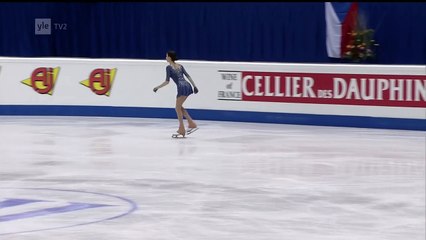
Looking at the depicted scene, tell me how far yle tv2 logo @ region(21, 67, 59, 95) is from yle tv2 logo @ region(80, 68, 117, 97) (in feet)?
2.48

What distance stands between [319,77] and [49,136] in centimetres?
580

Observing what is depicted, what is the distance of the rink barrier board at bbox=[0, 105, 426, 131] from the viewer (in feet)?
66.5

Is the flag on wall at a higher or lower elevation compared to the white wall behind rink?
higher

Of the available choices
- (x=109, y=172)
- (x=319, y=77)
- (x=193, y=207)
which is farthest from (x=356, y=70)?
(x=193, y=207)

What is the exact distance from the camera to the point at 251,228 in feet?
32.3

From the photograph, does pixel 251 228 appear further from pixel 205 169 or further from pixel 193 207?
pixel 205 169

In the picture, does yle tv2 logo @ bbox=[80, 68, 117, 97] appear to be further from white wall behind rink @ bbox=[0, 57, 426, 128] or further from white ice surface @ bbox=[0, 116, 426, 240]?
white ice surface @ bbox=[0, 116, 426, 240]

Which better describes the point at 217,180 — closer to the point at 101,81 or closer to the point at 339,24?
the point at 101,81

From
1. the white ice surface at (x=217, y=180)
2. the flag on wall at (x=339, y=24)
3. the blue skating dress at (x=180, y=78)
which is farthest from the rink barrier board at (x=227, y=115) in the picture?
the flag on wall at (x=339, y=24)

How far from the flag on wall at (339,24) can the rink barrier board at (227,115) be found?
267 inches

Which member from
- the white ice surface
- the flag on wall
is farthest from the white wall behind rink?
the flag on wall

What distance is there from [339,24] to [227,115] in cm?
716

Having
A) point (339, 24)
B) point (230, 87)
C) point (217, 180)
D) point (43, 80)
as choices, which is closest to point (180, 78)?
point (230, 87)

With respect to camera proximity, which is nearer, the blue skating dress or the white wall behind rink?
the blue skating dress
